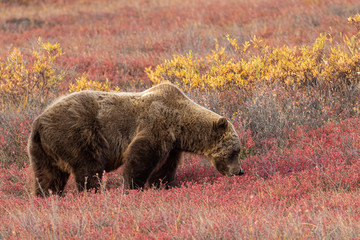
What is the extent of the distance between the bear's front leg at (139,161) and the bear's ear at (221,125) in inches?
34.4

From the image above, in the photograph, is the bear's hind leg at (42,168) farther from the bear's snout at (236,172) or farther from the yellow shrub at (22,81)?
the yellow shrub at (22,81)

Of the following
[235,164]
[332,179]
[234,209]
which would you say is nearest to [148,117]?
[235,164]

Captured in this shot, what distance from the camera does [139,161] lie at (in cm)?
559

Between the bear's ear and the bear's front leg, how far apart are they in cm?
87

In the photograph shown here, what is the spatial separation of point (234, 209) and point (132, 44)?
12.8 metres

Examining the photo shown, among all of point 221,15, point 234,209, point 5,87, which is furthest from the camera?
point 221,15

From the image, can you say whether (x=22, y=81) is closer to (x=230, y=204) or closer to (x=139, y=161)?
(x=139, y=161)

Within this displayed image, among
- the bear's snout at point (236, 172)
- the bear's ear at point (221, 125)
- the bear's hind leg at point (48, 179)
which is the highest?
the bear's ear at point (221, 125)

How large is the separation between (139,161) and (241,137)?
2318 millimetres

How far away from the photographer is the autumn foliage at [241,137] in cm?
410

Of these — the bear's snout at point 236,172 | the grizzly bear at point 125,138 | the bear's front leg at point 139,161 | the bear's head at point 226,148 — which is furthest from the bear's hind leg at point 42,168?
the bear's snout at point 236,172

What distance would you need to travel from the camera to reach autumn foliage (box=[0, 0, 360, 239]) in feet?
13.4

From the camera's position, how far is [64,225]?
416 cm

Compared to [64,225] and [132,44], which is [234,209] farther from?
[132,44]
